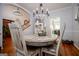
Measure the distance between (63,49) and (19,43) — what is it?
2.20 feet

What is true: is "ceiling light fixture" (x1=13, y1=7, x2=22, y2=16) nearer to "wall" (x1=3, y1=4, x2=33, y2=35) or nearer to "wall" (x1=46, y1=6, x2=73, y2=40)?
"wall" (x1=3, y1=4, x2=33, y2=35)

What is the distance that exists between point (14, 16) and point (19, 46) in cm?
46

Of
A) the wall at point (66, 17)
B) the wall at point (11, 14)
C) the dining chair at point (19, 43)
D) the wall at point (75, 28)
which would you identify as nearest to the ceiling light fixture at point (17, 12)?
the wall at point (11, 14)

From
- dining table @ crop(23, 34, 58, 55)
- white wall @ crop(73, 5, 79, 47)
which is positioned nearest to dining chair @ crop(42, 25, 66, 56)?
dining table @ crop(23, 34, 58, 55)

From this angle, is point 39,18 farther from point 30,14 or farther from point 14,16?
point 14,16

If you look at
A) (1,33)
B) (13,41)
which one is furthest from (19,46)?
(1,33)

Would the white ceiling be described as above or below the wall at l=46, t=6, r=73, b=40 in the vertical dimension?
above

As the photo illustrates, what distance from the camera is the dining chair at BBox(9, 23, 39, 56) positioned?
191 centimetres

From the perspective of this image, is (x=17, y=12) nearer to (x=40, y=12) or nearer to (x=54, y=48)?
(x=40, y=12)

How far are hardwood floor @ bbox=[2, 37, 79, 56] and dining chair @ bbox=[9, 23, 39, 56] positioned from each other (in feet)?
0.23

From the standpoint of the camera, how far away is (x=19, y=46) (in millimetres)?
1928

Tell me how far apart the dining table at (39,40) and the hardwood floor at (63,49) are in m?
0.19

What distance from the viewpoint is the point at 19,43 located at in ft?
6.31

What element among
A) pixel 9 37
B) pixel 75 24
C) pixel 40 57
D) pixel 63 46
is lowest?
pixel 40 57
